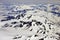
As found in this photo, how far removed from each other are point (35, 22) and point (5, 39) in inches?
1663

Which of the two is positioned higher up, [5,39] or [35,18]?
[35,18]

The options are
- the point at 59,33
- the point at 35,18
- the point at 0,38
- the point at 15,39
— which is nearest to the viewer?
the point at 0,38

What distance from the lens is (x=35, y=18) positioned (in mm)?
112625

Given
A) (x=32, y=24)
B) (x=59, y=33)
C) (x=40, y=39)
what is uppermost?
(x=32, y=24)


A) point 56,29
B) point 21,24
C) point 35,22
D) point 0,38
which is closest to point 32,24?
point 35,22

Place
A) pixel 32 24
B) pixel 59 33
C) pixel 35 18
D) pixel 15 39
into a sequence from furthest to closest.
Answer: pixel 35 18 < pixel 32 24 < pixel 59 33 < pixel 15 39

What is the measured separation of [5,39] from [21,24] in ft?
150

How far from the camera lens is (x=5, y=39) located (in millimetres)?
68938

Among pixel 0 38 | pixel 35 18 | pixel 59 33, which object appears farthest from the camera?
pixel 35 18

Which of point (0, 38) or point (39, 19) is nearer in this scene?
point (0, 38)

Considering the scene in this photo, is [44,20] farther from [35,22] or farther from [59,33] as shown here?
[59,33]

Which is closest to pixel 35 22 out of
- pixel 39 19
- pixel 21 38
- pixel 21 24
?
pixel 39 19

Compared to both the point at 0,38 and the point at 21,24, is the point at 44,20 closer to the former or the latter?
the point at 21,24

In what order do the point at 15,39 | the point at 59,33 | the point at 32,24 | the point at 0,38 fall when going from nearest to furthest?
the point at 0,38 → the point at 15,39 → the point at 59,33 → the point at 32,24
